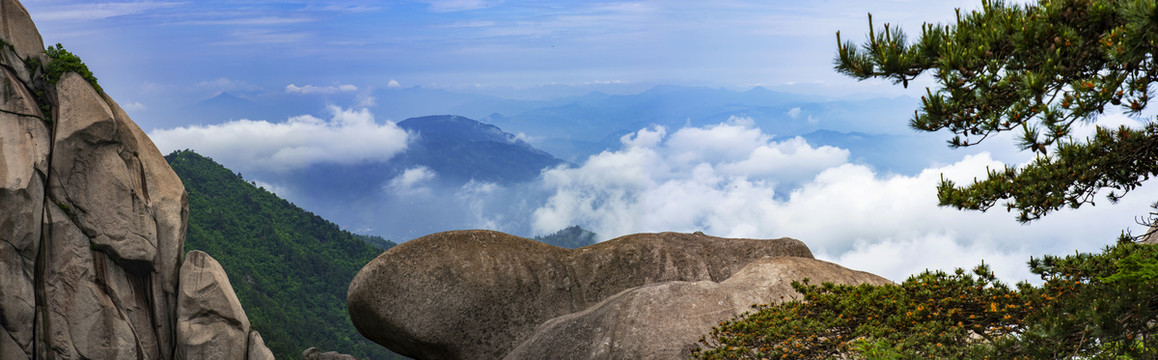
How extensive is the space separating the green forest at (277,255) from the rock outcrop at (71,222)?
15753 mm

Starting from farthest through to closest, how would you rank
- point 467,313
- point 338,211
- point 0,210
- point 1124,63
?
point 338,211, point 467,313, point 0,210, point 1124,63

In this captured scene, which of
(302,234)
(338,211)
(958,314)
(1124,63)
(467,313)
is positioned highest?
(1124,63)

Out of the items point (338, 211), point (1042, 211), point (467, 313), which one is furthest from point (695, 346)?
point (338, 211)

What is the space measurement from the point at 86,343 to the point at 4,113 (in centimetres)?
509

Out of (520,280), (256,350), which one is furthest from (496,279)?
(256,350)

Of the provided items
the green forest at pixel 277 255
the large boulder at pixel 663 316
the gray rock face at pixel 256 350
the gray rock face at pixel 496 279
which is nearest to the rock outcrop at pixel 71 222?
the gray rock face at pixel 256 350

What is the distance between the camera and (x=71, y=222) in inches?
591

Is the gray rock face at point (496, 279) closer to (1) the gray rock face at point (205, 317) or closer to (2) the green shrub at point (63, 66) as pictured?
(1) the gray rock face at point (205, 317)

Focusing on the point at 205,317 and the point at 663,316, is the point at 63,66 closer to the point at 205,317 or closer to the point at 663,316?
the point at 205,317

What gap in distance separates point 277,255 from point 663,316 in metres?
34.4

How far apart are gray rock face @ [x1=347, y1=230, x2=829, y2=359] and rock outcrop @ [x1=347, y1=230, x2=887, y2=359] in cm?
2

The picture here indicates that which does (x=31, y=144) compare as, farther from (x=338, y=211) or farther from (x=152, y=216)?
(x=338, y=211)

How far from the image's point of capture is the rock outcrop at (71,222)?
1471cm

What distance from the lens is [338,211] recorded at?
190 meters
